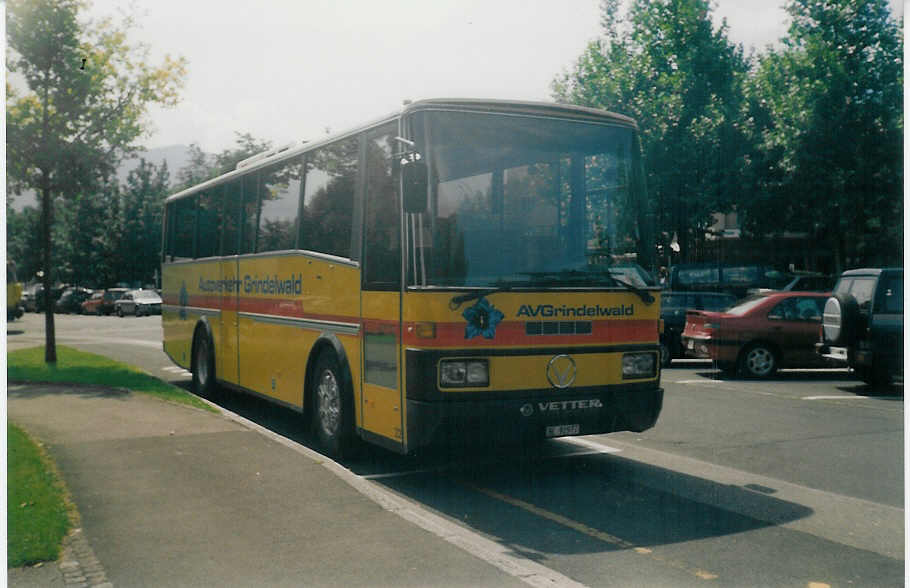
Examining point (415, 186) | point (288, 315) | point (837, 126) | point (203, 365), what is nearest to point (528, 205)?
point (415, 186)

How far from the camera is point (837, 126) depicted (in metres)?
20.5

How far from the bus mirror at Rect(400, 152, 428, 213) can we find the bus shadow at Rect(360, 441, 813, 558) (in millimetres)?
2263

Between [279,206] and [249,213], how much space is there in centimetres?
116

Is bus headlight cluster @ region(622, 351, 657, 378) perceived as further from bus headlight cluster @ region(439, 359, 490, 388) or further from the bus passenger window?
the bus passenger window

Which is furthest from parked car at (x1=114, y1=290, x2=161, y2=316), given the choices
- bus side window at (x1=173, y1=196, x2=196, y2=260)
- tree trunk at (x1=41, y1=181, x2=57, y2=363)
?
bus side window at (x1=173, y1=196, x2=196, y2=260)

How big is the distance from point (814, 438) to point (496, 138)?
5172 mm

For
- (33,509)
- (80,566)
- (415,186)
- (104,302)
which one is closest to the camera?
(80,566)

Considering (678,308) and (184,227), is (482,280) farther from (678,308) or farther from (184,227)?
(678,308)

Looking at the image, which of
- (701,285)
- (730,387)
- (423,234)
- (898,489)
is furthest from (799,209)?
(423,234)

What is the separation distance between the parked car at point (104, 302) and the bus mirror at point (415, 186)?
158ft

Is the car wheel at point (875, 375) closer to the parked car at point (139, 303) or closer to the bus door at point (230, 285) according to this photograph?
the bus door at point (230, 285)

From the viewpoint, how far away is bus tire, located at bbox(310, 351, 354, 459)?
8.09m

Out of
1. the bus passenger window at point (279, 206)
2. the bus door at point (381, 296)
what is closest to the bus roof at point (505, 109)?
the bus door at point (381, 296)

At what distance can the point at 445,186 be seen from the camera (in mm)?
6875
